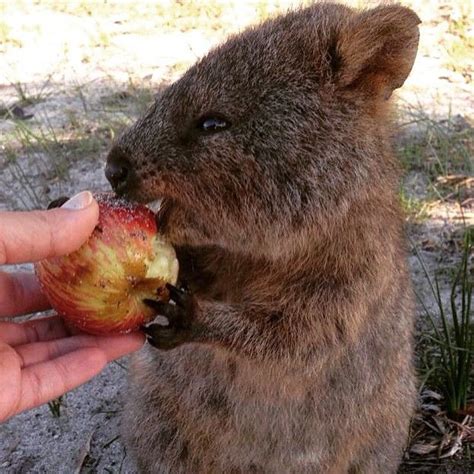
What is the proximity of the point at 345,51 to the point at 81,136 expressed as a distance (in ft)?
13.5

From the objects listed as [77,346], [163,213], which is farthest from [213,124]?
[77,346]

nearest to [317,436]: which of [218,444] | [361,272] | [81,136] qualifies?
[218,444]

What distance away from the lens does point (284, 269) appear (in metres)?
2.92

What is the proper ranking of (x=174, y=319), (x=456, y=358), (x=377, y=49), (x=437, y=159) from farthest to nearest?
1. (x=437, y=159)
2. (x=456, y=358)
3. (x=377, y=49)
4. (x=174, y=319)

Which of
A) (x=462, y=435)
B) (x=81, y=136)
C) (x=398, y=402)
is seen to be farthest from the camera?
(x=81, y=136)

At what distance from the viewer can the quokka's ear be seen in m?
2.85

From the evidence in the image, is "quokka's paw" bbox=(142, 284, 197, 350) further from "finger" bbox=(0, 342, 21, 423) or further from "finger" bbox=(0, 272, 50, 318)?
"finger" bbox=(0, 272, 50, 318)

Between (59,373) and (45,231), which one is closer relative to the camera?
(45,231)

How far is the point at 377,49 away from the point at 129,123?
148 inches

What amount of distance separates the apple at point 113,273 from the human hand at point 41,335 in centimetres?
7

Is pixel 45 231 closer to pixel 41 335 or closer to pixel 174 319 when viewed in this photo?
pixel 174 319

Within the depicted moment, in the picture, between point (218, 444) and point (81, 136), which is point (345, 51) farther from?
point (81, 136)

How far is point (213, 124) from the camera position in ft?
9.36

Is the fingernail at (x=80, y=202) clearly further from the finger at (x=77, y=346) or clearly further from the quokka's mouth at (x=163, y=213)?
the finger at (x=77, y=346)
